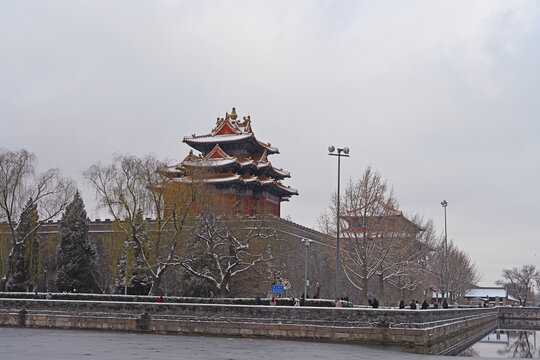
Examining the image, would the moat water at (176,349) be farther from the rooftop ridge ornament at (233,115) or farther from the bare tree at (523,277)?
the bare tree at (523,277)

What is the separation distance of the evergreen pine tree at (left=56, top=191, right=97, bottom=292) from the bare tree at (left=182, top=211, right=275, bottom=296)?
10227 mm

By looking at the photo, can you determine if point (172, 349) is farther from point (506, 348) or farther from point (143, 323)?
point (506, 348)

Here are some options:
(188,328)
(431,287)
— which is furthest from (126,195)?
(431,287)

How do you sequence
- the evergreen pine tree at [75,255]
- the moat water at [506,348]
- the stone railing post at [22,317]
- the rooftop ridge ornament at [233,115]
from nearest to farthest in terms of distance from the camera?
the moat water at [506,348], the stone railing post at [22,317], the evergreen pine tree at [75,255], the rooftop ridge ornament at [233,115]

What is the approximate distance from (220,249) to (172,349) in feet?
64.1

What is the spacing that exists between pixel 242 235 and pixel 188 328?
1415 cm

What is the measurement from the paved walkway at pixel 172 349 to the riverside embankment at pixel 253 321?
1358 mm

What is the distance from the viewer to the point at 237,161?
5322 cm

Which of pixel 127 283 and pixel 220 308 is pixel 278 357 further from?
pixel 127 283

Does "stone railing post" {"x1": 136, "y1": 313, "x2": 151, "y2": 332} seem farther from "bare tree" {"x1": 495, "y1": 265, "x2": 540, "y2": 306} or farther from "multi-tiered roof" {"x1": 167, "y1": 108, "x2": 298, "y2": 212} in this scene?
"bare tree" {"x1": 495, "y1": 265, "x2": 540, "y2": 306}

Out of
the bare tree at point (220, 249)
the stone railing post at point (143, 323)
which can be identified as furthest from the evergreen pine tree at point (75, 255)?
the stone railing post at point (143, 323)

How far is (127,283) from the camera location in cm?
4138

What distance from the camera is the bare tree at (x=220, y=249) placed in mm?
36406


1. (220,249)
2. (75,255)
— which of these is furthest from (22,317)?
(75,255)
